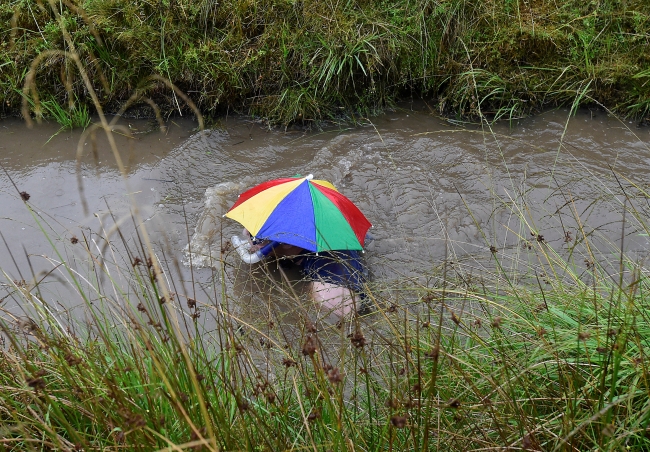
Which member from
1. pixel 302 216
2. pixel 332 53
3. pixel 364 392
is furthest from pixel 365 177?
pixel 364 392

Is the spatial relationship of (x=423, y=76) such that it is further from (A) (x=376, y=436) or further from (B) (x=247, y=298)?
(A) (x=376, y=436)

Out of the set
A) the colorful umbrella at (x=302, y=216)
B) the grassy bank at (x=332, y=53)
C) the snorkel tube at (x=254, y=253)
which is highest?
the grassy bank at (x=332, y=53)

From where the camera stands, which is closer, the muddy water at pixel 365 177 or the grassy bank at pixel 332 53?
the muddy water at pixel 365 177

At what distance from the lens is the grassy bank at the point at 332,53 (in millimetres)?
5523

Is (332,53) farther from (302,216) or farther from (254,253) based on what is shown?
(254,253)

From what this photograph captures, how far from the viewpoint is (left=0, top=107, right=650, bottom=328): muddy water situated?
4484mm

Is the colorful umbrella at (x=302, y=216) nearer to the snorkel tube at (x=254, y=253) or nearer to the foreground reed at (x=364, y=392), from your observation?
the snorkel tube at (x=254, y=253)

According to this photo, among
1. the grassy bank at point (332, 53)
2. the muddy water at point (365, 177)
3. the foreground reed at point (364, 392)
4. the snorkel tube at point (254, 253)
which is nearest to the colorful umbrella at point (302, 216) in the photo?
the snorkel tube at point (254, 253)

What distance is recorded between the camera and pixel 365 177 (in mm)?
5301

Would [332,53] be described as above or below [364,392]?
above

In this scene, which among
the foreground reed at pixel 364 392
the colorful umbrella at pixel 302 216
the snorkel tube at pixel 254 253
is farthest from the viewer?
the snorkel tube at pixel 254 253

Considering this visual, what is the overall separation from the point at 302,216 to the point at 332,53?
2.38 m

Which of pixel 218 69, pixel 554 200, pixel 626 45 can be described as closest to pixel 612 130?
pixel 626 45

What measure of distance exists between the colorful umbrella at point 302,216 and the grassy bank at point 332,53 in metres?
1.85
